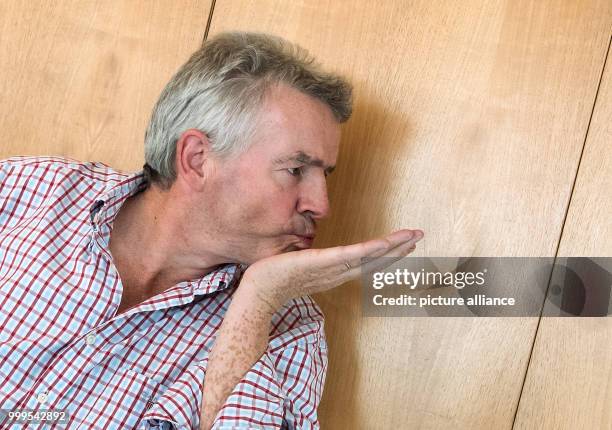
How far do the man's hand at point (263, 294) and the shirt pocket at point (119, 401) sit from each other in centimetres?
11

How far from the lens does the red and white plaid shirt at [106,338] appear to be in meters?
1.46

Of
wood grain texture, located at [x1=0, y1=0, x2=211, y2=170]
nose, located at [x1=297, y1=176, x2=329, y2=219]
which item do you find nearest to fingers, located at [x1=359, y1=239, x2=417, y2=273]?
nose, located at [x1=297, y1=176, x2=329, y2=219]

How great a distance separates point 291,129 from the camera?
1543mm

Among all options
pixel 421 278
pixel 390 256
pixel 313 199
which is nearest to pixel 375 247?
pixel 390 256

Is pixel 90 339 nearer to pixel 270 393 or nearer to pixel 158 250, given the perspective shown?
pixel 158 250

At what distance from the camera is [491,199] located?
166cm

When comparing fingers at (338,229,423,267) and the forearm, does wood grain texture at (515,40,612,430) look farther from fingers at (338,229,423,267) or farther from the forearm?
the forearm

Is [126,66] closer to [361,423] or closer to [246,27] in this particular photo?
[246,27]

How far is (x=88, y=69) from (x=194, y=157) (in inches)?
20.2

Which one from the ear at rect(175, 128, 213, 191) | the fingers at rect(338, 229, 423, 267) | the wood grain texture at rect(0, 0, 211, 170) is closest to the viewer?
the fingers at rect(338, 229, 423, 267)

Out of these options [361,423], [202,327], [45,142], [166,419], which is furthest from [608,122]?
[45,142]

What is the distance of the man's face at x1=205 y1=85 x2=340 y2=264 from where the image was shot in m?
1.54

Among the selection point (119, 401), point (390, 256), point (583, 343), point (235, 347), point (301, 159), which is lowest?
point (119, 401)

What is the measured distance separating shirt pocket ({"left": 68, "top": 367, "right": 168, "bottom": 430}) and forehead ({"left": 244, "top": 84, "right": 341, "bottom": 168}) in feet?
1.52
